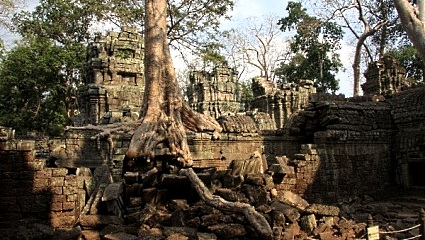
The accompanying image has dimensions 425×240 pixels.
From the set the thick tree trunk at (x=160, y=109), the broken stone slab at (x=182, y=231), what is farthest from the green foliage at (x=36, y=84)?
the broken stone slab at (x=182, y=231)

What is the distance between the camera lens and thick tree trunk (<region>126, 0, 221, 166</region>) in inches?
285

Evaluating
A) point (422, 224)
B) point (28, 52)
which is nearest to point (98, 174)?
point (422, 224)

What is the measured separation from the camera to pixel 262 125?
12695 mm

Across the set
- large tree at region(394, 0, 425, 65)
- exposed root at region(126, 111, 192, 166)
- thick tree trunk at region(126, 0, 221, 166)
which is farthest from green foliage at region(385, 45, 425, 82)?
exposed root at region(126, 111, 192, 166)

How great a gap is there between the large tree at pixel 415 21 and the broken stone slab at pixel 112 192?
5247 millimetres

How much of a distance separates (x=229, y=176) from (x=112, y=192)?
2.02m

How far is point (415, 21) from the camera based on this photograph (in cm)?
636

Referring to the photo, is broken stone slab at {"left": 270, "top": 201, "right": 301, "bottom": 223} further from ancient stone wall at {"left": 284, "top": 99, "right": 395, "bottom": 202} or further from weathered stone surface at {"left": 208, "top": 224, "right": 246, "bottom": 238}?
ancient stone wall at {"left": 284, "top": 99, "right": 395, "bottom": 202}

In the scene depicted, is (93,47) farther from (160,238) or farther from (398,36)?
(398,36)

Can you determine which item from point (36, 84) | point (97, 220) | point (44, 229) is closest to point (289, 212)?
point (97, 220)

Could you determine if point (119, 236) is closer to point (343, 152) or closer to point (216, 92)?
point (343, 152)

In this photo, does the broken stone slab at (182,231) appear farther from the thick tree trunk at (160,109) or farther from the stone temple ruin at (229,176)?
the thick tree trunk at (160,109)

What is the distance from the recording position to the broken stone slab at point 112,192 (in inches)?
213

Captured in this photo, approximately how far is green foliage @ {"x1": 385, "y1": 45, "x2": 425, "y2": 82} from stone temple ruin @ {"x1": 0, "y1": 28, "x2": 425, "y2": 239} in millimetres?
13085
